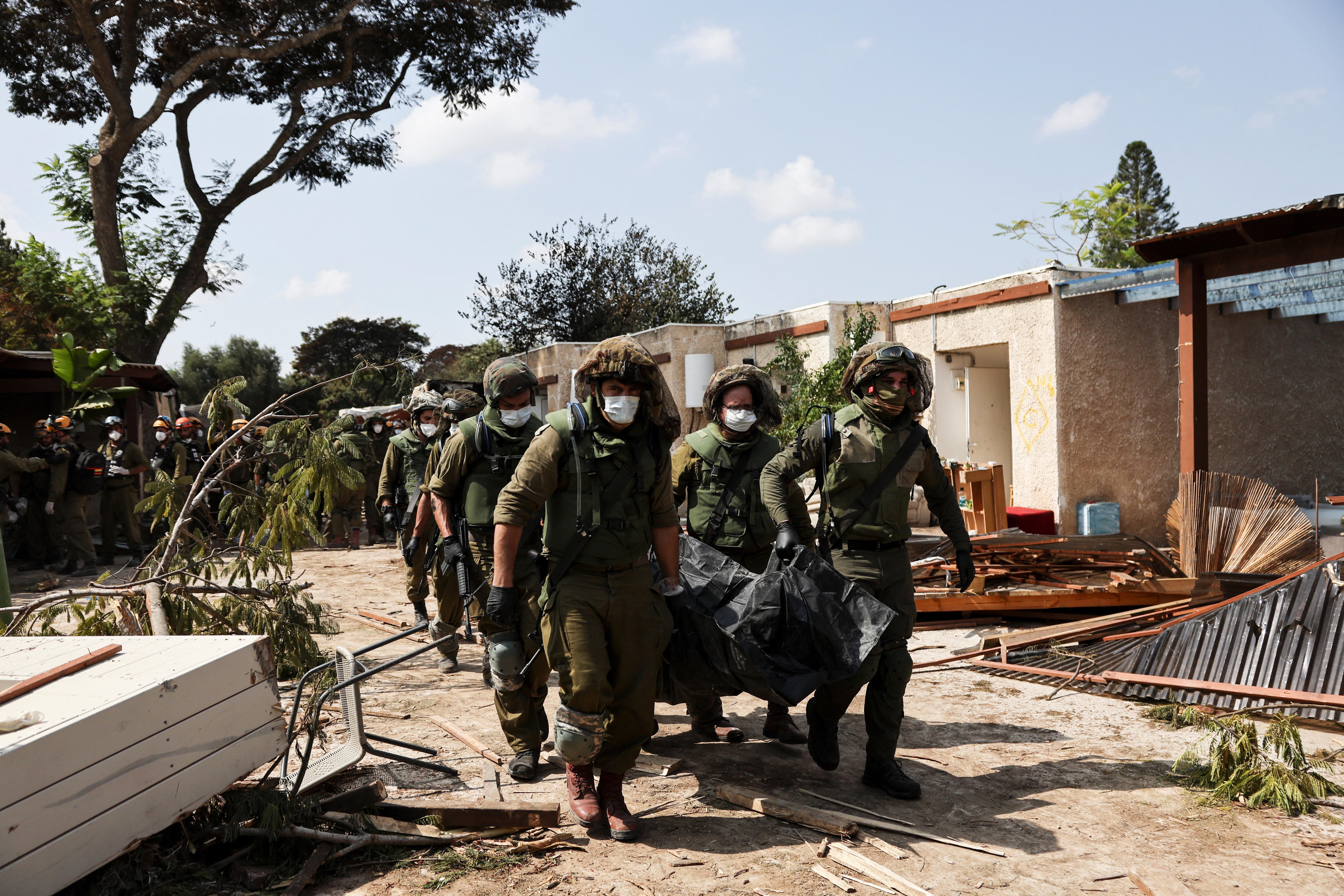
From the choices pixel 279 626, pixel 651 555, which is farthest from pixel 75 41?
pixel 651 555

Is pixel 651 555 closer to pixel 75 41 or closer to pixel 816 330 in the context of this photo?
pixel 816 330

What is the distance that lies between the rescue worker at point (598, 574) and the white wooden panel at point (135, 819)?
3.00 feet

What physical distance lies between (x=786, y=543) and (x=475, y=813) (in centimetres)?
166

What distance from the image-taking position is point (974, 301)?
1159 cm

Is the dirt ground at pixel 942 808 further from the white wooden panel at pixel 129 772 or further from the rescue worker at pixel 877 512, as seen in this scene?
the white wooden panel at pixel 129 772

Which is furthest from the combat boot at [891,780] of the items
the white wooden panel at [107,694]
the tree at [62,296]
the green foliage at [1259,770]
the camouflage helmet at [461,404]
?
the tree at [62,296]

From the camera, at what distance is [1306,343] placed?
11750 millimetres

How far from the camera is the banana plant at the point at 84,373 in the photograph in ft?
42.4

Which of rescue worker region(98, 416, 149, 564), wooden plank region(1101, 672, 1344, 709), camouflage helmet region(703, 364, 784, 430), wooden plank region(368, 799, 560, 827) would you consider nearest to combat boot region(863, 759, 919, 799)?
wooden plank region(368, 799, 560, 827)

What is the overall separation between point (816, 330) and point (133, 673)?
12.1 meters

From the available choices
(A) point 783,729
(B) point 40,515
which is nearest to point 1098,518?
(A) point 783,729

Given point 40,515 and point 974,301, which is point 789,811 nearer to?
point 974,301

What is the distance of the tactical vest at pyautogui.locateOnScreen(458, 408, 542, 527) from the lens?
486cm

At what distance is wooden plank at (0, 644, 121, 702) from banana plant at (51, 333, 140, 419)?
11626mm
